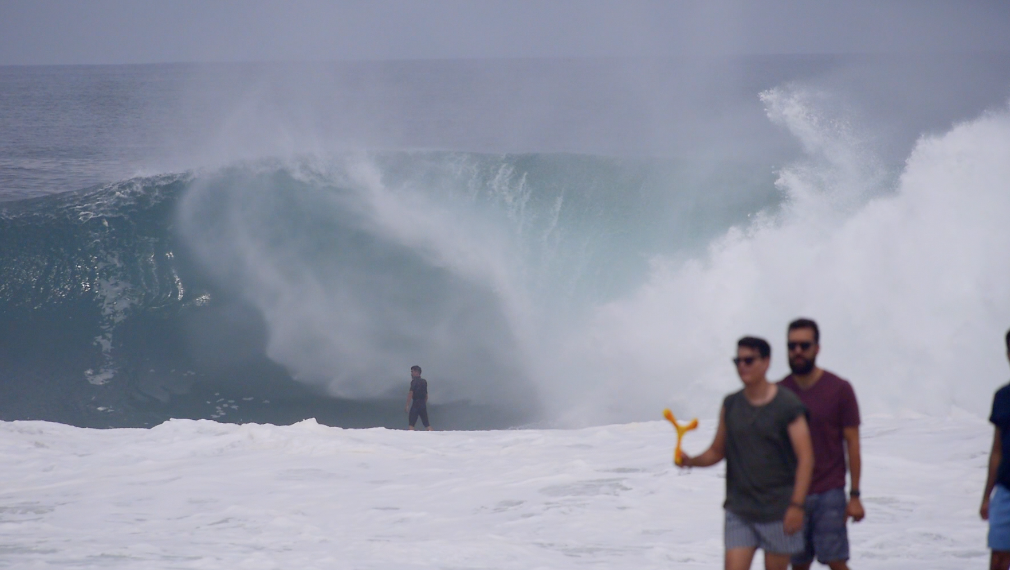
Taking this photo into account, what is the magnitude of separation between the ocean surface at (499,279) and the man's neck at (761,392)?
8.07 meters

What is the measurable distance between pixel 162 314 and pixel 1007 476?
14749 millimetres

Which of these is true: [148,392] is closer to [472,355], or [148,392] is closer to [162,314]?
[162,314]

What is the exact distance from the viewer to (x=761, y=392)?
3.69 m

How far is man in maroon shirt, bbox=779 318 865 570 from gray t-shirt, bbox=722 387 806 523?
0.77 ft

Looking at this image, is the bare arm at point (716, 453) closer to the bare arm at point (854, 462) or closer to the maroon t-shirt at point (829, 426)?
the maroon t-shirt at point (829, 426)

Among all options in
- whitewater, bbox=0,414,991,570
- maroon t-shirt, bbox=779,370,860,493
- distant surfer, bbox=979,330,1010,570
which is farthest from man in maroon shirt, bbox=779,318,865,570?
whitewater, bbox=0,414,991,570

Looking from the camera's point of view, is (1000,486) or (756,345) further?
(1000,486)

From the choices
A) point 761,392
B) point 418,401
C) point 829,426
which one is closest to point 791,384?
point 829,426

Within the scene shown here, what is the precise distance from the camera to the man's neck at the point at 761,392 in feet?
12.0

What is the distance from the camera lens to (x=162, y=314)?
640 inches

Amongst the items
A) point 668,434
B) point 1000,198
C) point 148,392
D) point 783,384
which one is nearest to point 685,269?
point 1000,198

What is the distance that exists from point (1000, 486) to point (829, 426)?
78cm

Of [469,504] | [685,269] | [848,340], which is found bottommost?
[469,504]

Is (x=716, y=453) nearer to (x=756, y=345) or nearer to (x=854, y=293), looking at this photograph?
(x=756, y=345)
